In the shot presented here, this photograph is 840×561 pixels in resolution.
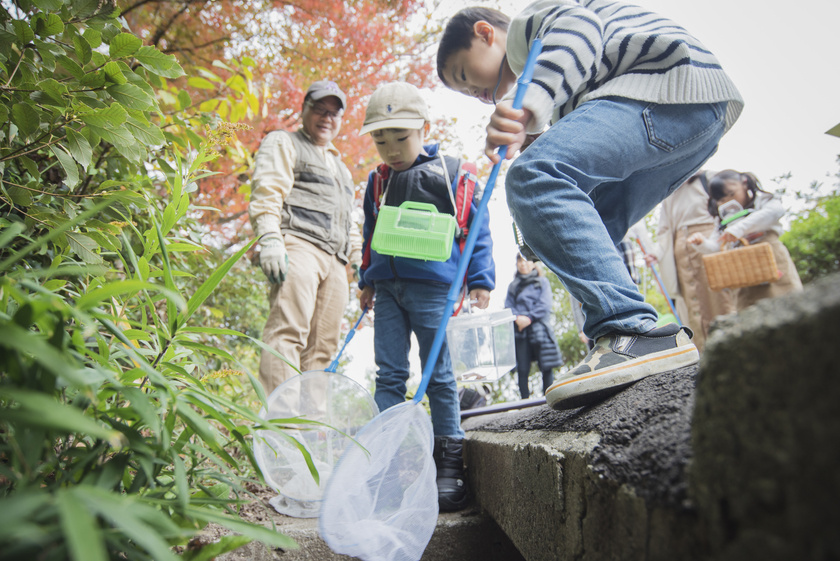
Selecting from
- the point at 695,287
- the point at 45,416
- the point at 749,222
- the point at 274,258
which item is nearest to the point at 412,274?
the point at 274,258

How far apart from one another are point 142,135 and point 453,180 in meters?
1.63

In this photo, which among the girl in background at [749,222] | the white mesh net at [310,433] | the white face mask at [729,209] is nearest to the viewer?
the white mesh net at [310,433]

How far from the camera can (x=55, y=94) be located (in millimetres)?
984

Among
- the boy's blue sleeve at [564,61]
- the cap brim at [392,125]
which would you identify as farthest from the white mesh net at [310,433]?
the boy's blue sleeve at [564,61]

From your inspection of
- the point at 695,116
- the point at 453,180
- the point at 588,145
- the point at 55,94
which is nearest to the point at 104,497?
the point at 55,94

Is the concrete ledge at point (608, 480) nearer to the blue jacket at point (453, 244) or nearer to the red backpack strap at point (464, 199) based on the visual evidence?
the blue jacket at point (453, 244)

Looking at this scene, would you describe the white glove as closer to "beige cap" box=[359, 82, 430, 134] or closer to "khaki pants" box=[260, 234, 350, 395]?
"khaki pants" box=[260, 234, 350, 395]

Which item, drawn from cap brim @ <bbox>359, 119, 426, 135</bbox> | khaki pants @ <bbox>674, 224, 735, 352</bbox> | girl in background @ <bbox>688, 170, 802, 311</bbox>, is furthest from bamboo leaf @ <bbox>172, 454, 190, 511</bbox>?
khaki pants @ <bbox>674, 224, 735, 352</bbox>

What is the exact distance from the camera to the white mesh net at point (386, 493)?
1.19 metres

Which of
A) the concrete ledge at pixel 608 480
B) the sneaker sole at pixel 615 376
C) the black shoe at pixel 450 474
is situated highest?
the sneaker sole at pixel 615 376

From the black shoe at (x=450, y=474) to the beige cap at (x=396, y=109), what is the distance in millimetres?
1598

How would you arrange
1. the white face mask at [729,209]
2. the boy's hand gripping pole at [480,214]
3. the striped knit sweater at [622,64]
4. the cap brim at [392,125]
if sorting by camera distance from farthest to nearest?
the white face mask at [729,209] < the cap brim at [392,125] < the boy's hand gripping pole at [480,214] < the striped knit sweater at [622,64]

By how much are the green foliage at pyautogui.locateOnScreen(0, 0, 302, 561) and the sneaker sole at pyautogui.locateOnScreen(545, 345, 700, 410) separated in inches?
29.5

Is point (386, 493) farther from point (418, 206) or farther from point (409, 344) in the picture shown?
point (418, 206)
